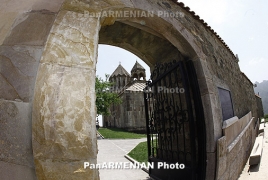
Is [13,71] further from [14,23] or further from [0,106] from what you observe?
[14,23]

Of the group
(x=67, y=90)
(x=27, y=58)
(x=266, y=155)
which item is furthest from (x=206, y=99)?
(x=266, y=155)

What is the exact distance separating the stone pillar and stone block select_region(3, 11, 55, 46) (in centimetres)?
7

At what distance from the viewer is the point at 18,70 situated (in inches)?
53.9

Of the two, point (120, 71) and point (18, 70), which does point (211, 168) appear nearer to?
point (18, 70)

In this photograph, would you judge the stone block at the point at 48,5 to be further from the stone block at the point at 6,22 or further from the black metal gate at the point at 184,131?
the black metal gate at the point at 184,131

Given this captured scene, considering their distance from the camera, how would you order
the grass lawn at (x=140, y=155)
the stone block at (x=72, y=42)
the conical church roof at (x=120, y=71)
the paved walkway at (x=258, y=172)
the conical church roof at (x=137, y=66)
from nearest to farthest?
the stone block at (x=72, y=42), the paved walkway at (x=258, y=172), the grass lawn at (x=140, y=155), the conical church roof at (x=137, y=66), the conical church roof at (x=120, y=71)

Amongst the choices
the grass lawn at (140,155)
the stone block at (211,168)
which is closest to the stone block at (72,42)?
the stone block at (211,168)

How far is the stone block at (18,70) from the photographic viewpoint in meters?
1.33

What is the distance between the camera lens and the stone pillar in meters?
1.27

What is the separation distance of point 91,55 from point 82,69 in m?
Answer: 0.17

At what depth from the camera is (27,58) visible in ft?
4.63

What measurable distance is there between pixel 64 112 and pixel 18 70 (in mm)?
516

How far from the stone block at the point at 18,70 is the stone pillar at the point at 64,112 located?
0.07 meters

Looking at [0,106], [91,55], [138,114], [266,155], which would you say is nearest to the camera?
[0,106]
